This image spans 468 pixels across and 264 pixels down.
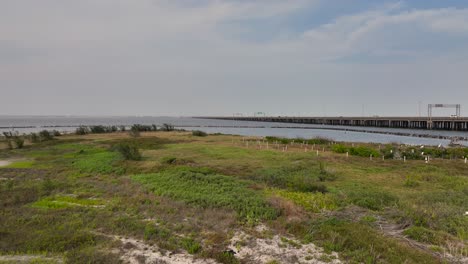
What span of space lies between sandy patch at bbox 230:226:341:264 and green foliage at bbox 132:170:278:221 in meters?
2.09

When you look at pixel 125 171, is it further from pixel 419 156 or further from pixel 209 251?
pixel 419 156

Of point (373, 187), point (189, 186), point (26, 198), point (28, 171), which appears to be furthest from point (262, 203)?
point (28, 171)

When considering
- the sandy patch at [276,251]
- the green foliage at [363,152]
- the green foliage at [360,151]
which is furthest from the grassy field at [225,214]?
the green foliage at [360,151]

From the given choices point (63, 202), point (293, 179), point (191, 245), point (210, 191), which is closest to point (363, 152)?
point (293, 179)

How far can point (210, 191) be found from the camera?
16.7 meters

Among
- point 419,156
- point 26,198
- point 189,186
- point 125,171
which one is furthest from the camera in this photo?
point 419,156

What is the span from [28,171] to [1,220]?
46.2 ft

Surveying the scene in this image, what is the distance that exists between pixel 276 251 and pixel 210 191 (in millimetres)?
7349

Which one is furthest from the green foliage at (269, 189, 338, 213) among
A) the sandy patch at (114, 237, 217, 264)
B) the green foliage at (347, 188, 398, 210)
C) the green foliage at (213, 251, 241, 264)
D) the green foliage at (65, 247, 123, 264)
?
the green foliage at (65, 247, 123, 264)

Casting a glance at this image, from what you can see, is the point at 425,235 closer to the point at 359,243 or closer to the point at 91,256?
the point at 359,243

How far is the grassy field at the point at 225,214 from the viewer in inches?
383

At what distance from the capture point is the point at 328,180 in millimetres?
20859

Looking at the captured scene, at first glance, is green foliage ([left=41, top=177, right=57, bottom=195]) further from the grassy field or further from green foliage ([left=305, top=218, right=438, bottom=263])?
green foliage ([left=305, top=218, right=438, bottom=263])

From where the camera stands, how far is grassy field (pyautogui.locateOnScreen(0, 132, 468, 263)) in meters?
9.73
